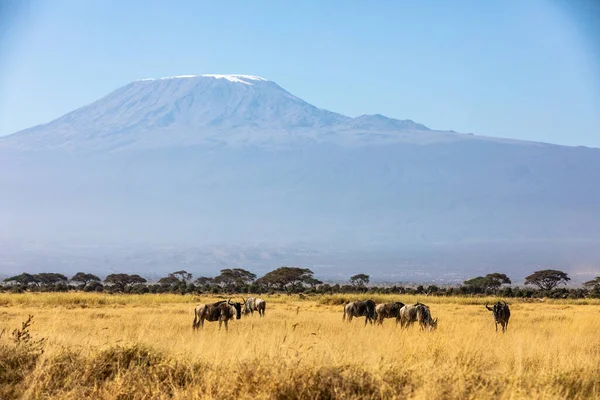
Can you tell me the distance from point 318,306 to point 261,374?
A: 28225mm

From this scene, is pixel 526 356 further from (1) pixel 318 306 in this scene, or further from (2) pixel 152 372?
(1) pixel 318 306

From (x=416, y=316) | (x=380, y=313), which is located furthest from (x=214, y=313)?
(x=416, y=316)

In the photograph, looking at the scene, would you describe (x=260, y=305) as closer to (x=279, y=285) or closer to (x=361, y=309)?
(x=361, y=309)

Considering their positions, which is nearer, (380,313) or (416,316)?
(416,316)

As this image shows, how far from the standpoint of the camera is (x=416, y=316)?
2059 centimetres

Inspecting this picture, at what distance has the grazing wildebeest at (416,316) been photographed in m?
19.9

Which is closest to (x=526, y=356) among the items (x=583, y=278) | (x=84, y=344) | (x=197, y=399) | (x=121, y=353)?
(x=197, y=399)

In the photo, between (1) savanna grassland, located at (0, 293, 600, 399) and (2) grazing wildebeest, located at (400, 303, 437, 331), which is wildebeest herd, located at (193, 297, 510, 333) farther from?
(1) savanna grassland, located at (0, 293, 600, 399)

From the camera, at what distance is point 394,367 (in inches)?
376

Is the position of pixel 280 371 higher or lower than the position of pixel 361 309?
lower

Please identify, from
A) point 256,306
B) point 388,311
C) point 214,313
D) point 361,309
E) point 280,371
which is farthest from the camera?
point 256,306

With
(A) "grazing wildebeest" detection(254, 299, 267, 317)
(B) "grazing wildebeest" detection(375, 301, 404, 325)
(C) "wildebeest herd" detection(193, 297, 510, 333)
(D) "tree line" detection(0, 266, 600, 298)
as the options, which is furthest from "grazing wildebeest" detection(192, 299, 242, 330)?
(D) "tree line" detection(0, 266, 600, 298)

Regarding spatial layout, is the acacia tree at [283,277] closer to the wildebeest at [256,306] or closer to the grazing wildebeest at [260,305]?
the wildebeest at [256,306]

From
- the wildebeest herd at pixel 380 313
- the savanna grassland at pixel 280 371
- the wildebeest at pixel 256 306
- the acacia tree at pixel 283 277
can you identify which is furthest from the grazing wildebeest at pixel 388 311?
the acacia tree at pixel 283 277
